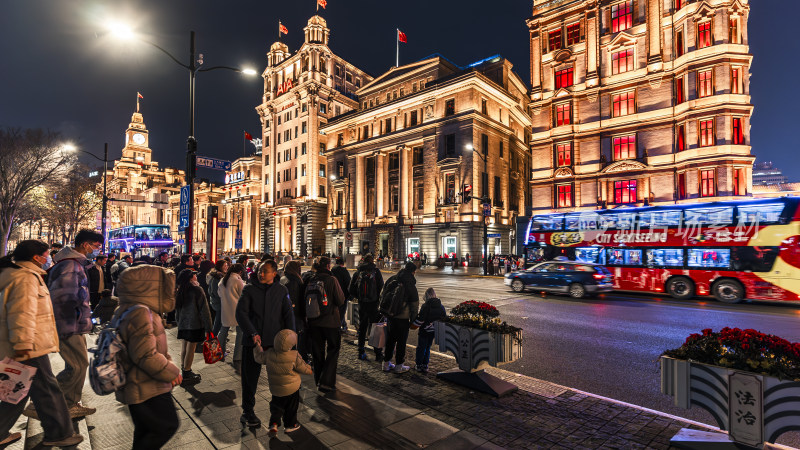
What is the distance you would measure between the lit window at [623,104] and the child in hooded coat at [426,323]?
3382 cm

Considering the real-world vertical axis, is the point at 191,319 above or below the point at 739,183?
below

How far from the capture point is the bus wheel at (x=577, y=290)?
16120mm

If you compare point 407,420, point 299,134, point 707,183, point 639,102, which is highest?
point 299,134

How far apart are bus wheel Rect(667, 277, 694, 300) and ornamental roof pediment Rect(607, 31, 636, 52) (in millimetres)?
24702

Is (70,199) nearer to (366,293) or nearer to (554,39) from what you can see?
(366,293)

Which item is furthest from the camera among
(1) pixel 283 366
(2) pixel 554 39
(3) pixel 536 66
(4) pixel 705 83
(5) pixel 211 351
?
(3) pixel 536 66

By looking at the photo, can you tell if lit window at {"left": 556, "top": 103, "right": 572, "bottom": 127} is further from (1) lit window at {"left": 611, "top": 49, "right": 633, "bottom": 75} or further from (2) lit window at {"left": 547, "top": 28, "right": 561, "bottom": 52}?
(2) lit window at {"left": 547, "top": 28, "right": 561, "bottom": 52}

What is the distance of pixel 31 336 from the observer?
353 cm

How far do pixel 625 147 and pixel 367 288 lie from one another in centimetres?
3281

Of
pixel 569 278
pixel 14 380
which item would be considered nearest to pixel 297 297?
pixel 14 380

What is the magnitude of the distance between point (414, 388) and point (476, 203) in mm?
34086

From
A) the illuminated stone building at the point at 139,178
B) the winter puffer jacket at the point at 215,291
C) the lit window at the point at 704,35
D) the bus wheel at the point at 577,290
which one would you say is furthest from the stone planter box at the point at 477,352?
the illuminated stone building at the point at 139,178

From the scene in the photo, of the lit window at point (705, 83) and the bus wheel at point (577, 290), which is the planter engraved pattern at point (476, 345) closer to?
the bus wheel at point (577, 290)

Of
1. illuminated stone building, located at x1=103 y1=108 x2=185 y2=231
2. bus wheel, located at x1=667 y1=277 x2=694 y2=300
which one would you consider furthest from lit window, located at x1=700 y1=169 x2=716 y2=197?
illuminated stone building, located at x1=103 y1=108 x2=185 y2=231
